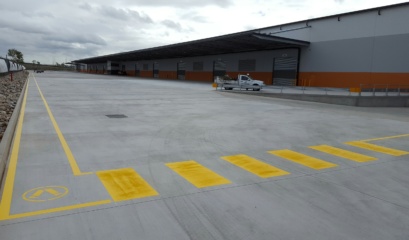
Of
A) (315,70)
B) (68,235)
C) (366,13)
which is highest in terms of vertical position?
(366,13)

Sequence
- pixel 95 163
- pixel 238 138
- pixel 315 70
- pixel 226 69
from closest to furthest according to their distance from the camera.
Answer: pixel 95 163, pixel 238 138, pixel 315 70, pixel 226 69

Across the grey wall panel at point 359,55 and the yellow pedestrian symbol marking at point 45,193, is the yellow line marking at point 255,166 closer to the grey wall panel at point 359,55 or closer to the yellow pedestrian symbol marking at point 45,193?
the yellow pedestrian symbol marking at point 45,193

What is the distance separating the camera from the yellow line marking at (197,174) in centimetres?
564

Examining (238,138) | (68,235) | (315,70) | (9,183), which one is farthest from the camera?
(315,70)

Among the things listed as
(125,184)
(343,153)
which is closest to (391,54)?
(343,153)

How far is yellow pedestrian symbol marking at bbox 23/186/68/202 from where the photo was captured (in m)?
4.74

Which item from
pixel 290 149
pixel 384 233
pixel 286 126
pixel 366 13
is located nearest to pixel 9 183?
pixel 384 233

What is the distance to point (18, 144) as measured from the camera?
26.3 feet

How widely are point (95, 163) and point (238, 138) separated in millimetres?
4383

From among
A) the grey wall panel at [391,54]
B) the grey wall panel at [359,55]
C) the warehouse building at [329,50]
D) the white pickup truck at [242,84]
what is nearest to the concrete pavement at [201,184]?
the white pickup truck at [242,84]

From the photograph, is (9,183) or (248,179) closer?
(9,183)

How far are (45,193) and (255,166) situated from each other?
389 centimetres

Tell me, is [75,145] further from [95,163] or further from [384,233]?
[384,233]

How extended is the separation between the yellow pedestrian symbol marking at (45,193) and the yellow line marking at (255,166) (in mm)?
3374
